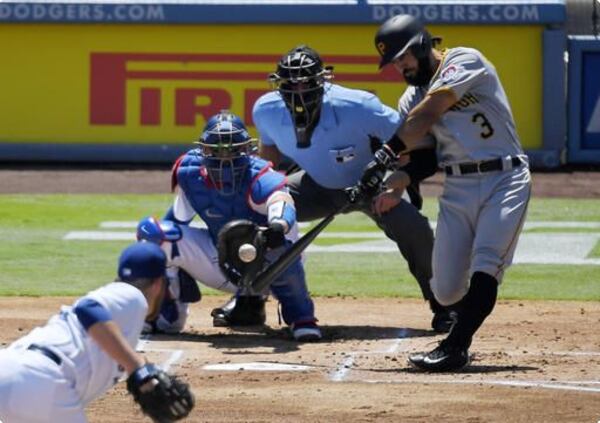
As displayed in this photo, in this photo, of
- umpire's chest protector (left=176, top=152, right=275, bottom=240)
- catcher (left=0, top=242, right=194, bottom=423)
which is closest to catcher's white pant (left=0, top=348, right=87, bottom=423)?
catcher (left=0, top=242, right=194, bottom=423)

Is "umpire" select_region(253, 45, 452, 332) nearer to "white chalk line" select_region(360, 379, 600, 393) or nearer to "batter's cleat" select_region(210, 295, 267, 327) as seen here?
"batter's cleat" select_region(210, 295, 267, 327)

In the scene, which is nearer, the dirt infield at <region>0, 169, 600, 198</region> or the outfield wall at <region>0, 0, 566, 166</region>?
the dirt infield at <region>0, 169, 600, 198</region>

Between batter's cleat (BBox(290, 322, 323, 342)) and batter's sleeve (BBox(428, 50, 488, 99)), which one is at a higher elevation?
batter's sleeve (BBox(428, 50, 488, 99))

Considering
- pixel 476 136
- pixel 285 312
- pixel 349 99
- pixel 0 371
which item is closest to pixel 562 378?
pixel 476 136

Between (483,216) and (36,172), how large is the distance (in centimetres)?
1072

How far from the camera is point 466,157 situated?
7605mm

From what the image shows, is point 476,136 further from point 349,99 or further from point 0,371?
point 0,371

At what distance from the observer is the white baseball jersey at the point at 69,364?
4.89 m

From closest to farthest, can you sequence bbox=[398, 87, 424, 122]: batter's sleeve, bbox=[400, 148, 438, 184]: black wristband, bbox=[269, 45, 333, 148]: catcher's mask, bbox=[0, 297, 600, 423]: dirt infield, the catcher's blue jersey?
bbox=[0, 297, 600, 423]: dirt infield
bbox=[398, 87, 424, 122]: batter's sleeve
bbox=[400, 148, 438, 184]: black wristband
the catcher's blue jersey
bbox=[269, 45, 333, 148]: catcher's mask

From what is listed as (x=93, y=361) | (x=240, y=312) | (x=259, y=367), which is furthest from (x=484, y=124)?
(x=93, y=361)

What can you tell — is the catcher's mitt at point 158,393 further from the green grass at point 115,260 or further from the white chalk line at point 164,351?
the green grass at point 115,260

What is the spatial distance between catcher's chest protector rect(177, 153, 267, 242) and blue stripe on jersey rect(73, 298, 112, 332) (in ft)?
12.4

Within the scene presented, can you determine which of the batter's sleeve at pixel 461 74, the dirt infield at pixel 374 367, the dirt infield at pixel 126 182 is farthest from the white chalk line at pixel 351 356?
the dirt infield at pixel 126 182

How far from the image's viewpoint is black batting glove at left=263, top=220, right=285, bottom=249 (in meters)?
8.17
